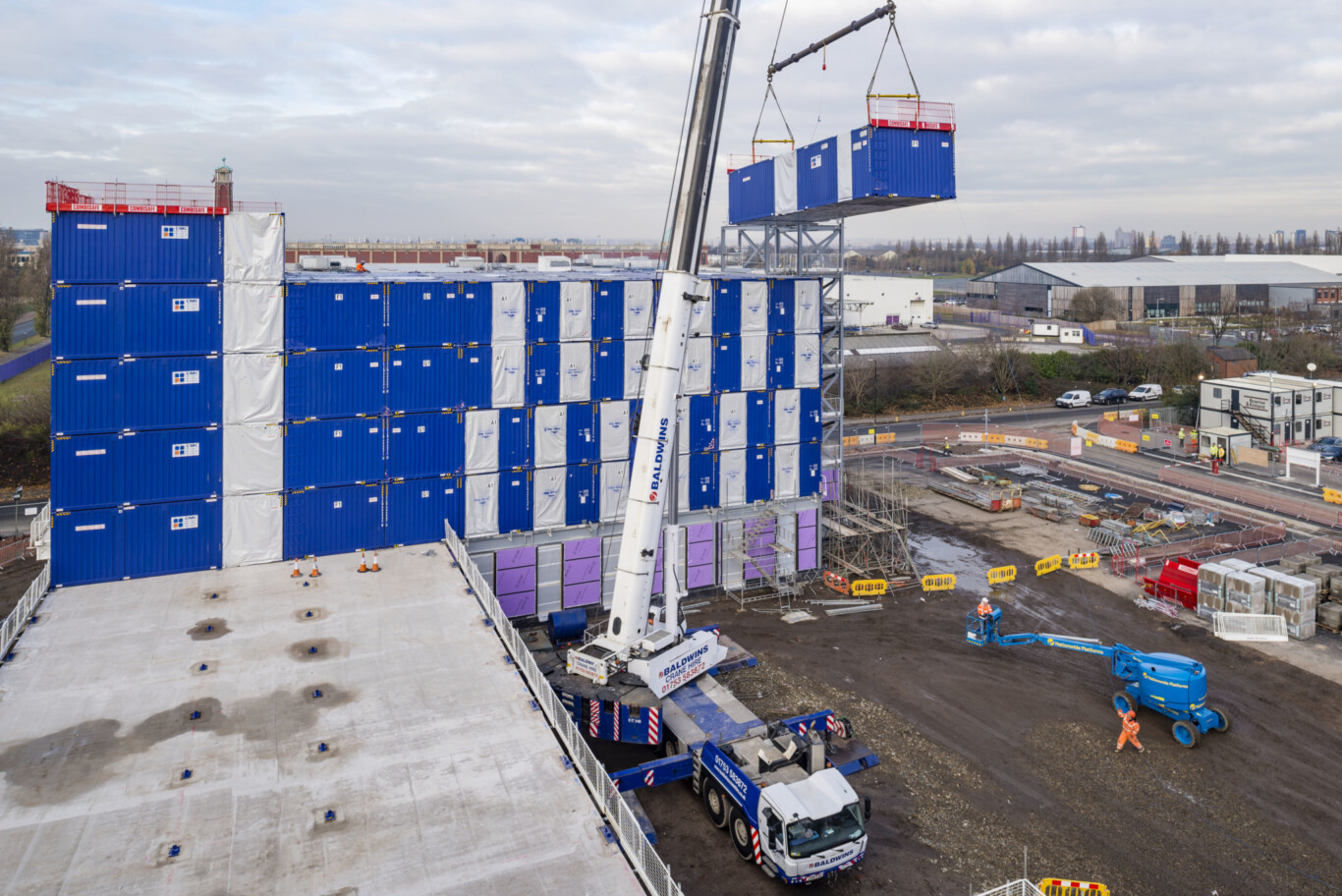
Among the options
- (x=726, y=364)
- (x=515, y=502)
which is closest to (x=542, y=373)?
(x=515, y=502)

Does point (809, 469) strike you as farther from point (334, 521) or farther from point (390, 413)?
point (334, 521)

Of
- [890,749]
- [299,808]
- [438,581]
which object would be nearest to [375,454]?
[438,581]

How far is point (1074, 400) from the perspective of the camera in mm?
69250

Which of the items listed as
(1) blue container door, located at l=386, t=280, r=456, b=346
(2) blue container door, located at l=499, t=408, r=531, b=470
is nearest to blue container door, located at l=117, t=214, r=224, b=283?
(1) blue container door, located at l=386, t=280, r=456, b=346

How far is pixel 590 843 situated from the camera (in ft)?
40.3

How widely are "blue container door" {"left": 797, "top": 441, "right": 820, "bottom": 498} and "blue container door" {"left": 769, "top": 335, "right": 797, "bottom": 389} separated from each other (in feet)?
7.63

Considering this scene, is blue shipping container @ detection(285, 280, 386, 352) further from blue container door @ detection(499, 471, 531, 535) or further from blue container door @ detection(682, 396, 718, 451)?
blue container door @ detection(682, 396, 718, 451)

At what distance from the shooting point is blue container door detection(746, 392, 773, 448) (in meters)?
30.8

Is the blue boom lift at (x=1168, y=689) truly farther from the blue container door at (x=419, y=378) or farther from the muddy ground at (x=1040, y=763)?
the blue container door at (x=419, y=378)

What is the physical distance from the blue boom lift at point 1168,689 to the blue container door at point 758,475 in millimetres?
10971

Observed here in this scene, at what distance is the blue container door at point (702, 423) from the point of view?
1173 inches

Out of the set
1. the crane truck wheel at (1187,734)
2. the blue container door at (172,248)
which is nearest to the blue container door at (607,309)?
the blue container door at (172,248)

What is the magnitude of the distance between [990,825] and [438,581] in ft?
44.5

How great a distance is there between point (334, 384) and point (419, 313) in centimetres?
307
